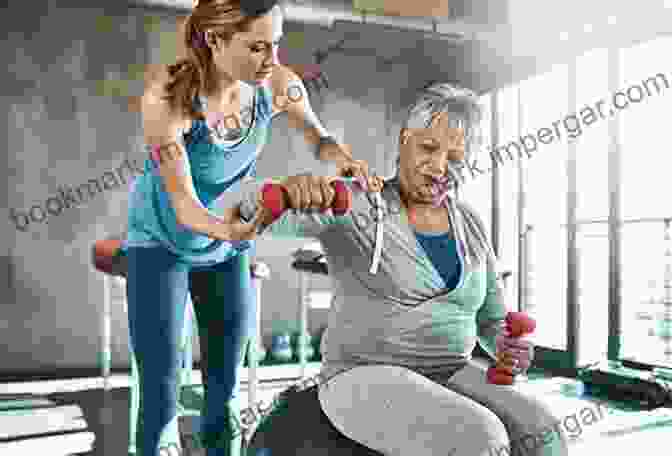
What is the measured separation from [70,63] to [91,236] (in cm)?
116

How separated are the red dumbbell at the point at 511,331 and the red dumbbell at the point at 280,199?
325mm

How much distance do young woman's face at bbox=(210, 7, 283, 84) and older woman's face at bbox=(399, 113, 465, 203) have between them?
0.86ft

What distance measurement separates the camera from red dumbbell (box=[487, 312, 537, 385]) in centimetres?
98

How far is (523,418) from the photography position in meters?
0.91

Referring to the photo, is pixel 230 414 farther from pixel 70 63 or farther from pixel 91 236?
pixel 70 63

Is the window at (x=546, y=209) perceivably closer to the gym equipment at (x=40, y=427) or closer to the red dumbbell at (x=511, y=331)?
the gym equipment at (x=40, y=427)

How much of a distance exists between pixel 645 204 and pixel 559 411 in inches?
84.5

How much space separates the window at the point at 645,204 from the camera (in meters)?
3.81

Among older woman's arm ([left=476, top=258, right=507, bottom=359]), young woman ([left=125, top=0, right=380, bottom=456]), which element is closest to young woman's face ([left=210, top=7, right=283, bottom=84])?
young woman ([left=125, top=0, right=380, bottom=456])

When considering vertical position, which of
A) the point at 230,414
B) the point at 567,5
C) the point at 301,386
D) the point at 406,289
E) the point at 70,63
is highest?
the point at 567,5

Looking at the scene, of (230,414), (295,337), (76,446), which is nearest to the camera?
(230,414)

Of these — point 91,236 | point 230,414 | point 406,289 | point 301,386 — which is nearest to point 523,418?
point 406,289

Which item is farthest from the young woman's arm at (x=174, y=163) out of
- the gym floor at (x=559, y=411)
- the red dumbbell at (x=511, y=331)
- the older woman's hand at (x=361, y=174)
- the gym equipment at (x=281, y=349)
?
the gym equipment at (x=281, y=349)

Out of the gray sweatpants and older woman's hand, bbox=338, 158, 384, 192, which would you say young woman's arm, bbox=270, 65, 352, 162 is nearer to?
older woman's hand, bbox=338, 158, 384, 192
